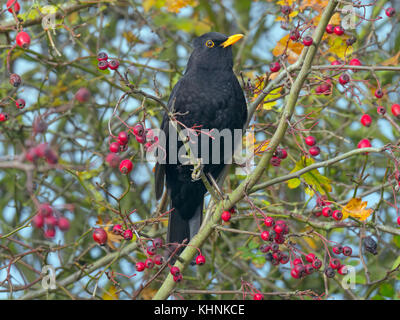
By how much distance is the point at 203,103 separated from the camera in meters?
3.42

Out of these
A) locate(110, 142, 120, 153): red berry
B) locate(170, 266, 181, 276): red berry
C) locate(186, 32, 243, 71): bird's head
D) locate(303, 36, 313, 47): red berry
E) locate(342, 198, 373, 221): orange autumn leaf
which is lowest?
locate(170, 266, 181, 276): red berry

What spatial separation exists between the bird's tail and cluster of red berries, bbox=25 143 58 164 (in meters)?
2.15

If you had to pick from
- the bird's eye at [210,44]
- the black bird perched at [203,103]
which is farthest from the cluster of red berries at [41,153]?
the bird's eye at [210,44]

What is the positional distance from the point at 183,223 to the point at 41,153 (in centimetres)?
243

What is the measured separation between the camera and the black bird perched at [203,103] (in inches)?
135

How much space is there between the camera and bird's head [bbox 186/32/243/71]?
11.5 ft

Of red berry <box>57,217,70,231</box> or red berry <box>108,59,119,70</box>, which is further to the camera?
red berry <box>108,59,119,70</box>

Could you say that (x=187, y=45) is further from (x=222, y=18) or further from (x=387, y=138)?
(x=387, y=138)

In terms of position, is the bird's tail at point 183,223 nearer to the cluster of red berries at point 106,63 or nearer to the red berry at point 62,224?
the cluster of red berries at point 106,63

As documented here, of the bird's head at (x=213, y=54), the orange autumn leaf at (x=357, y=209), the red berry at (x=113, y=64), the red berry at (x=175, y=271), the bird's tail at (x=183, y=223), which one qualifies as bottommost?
the red berry at (x=175, y=271)

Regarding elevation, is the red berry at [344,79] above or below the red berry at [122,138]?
above

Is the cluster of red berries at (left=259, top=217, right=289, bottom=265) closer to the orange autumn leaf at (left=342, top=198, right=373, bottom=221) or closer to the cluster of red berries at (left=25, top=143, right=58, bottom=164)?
the orange autumn leaf at (left=342, top=198, right=373, bottom=221)

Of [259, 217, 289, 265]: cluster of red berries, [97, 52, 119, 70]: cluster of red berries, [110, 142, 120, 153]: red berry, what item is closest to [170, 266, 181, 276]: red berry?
[259, 217, 289, 265]: cluster of red berries

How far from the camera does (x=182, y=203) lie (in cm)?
373
